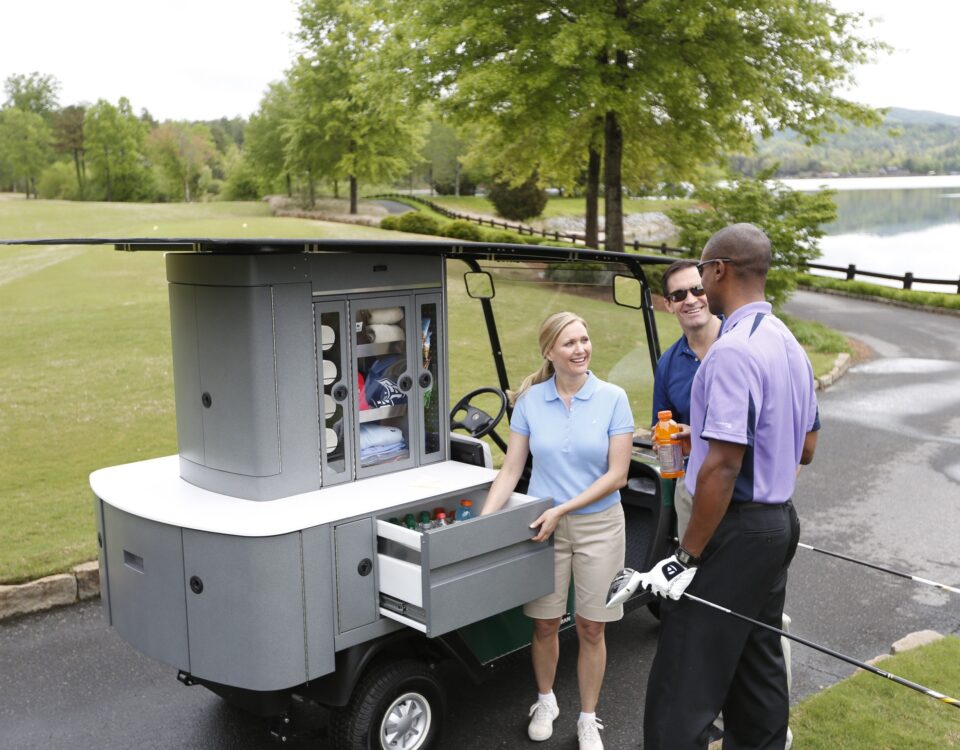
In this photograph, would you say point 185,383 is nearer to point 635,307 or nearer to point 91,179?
point 635,307

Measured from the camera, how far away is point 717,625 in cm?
340

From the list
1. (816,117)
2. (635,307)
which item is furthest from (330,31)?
(635,307)

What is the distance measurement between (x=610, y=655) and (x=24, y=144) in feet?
309

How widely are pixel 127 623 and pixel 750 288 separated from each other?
2.98 m

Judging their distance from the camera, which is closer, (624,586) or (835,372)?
(624,586)

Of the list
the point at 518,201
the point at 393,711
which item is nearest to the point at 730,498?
the point at 393,711

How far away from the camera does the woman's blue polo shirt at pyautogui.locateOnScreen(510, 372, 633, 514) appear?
13.9 ft

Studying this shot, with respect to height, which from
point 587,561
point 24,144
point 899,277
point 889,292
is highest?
point 24,144

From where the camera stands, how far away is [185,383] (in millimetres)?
4336

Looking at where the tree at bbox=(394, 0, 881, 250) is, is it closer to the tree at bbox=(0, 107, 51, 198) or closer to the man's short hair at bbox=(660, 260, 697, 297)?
the man's short hair at bbox=(660, 260, 697, 297)

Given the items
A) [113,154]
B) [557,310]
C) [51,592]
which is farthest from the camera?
[113,154]

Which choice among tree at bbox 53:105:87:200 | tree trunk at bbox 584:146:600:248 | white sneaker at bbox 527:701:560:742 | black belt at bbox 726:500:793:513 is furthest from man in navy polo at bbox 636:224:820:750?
tree at bbox 53:105:87:200

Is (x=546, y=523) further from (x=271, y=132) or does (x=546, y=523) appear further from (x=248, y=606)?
(x=271, y=132)

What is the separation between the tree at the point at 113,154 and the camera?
270 feet
